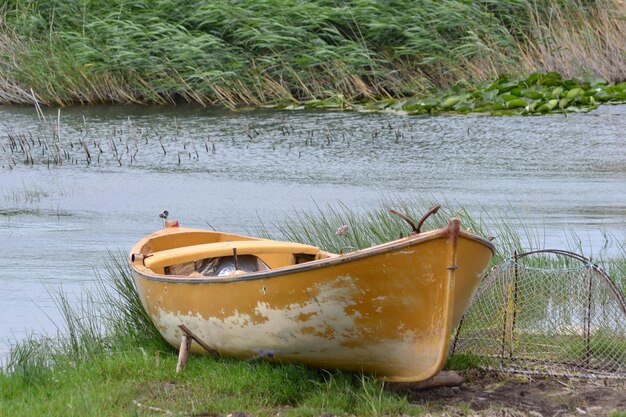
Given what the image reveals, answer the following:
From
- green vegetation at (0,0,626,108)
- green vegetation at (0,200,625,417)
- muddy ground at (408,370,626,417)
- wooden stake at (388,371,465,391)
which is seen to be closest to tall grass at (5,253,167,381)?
green vegetation at (0,200,625,417)

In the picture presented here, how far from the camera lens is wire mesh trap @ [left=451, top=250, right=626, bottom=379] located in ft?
21.0

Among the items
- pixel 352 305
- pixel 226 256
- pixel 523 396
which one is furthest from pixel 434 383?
pixel 226 256

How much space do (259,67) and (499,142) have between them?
6.24m

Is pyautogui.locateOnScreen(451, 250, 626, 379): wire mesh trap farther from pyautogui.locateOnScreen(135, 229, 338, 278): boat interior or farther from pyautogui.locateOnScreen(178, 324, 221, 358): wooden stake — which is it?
pyautogui.locateOnScreen(178, 324, 221, 358): wooden stake

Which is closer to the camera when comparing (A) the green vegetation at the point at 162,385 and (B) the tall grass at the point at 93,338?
(A) the green vegetation at the point at 162,385

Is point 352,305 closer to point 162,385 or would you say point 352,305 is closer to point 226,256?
point 162,385

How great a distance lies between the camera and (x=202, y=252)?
7109 mm

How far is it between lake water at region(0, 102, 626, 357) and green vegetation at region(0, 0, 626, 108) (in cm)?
80

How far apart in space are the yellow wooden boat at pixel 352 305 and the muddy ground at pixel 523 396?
0.23m

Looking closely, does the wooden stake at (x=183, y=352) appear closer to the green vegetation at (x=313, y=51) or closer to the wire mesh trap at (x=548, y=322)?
the wire mesh trap at (x=548, y=322)

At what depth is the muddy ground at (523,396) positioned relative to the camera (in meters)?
5.68

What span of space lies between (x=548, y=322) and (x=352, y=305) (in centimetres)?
168

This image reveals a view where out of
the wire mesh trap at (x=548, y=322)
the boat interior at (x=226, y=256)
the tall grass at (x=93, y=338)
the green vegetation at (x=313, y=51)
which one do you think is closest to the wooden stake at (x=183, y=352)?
the boat interior at (x=226, y=256)

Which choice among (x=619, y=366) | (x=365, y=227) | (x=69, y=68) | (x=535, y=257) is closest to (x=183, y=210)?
(x=365, y=227)
